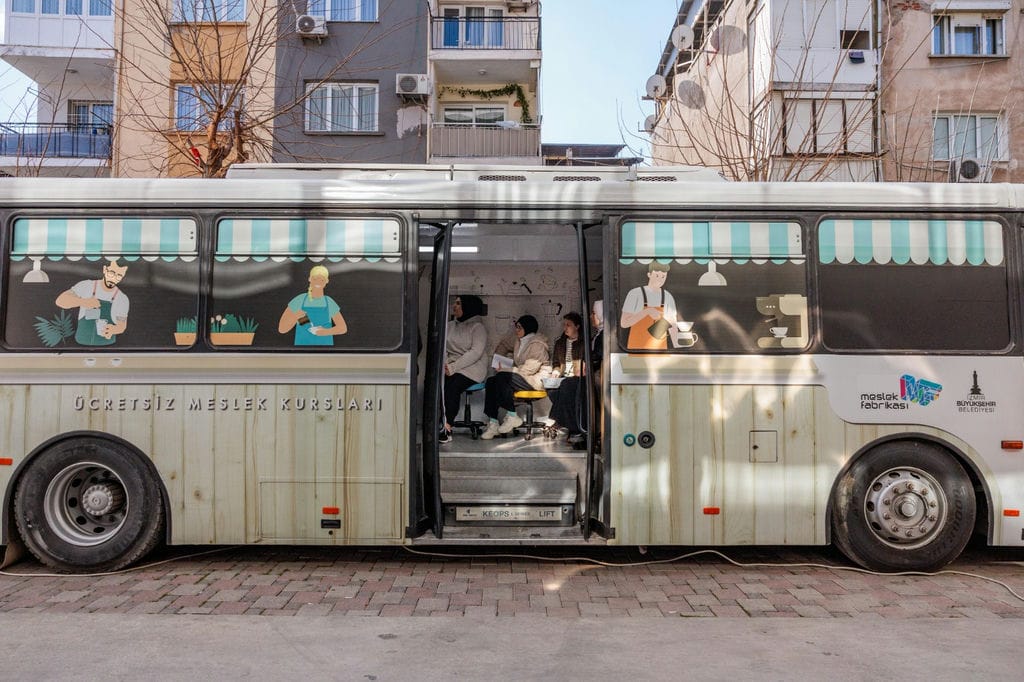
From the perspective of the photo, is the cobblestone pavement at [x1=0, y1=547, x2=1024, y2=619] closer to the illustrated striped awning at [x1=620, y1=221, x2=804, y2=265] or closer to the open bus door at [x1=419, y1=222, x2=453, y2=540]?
the open bus door at [x1=419, y1=222, x2=453, y2=540]

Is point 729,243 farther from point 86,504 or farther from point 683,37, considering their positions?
point 683,37

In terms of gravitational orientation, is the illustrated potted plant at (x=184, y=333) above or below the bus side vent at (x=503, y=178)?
below

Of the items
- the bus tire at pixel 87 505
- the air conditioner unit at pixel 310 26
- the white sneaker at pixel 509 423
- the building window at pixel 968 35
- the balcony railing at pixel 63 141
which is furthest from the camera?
the balcony railing at pixel 63 141

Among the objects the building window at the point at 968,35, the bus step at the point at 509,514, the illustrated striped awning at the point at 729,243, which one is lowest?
the bus step at the point at 509,514

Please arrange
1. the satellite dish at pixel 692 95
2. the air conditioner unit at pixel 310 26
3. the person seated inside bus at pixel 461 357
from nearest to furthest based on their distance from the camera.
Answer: the person seated inside bus at pixel 461 357
the satellite dish at pixel 692 95
the air conditioner unit at pixel 310 26

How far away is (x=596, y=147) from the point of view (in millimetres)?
45312

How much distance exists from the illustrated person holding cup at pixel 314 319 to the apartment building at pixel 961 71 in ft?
56.6

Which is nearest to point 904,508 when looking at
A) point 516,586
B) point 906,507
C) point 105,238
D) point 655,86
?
point 906,507

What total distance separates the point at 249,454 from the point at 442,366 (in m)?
1.64

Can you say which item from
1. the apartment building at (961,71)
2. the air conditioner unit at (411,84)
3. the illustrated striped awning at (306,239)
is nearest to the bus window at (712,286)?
the illustrated striped awning at (306,239)

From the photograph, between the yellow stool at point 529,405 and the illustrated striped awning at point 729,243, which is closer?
the illustrated striped awning at point 729,243

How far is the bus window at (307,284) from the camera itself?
21.2 ft

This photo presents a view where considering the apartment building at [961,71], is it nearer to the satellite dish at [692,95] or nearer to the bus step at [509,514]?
the satellite dish at [692,95]

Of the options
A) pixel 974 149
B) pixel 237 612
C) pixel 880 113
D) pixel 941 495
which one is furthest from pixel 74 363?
pixel 974 149
